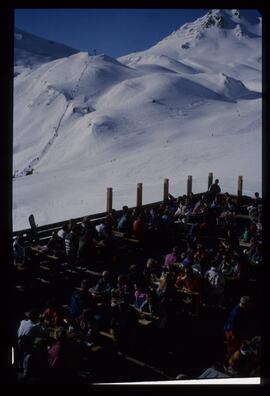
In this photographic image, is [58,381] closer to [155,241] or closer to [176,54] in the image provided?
[155,241]

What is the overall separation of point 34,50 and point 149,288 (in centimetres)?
8149

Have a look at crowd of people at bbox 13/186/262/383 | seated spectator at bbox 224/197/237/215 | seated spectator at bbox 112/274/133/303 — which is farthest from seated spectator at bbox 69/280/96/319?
seated spectator at bbox 224/197/237/215

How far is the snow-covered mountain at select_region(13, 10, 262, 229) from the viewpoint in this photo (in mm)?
20531

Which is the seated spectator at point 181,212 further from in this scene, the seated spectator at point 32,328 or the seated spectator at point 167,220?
the seated spectator at point 32,328

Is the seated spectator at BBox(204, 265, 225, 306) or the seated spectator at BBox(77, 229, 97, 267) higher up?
the seated spectator at BBox(77, 229, 97, 267)

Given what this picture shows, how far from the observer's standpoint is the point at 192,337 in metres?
5.22

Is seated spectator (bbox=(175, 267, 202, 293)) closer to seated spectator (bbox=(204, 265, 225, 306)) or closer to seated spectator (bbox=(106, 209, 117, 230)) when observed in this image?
seated spectator (bbox=(204, 265, 225, 306))

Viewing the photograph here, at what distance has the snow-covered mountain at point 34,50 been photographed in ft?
242

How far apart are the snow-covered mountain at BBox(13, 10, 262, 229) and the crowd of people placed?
844cm

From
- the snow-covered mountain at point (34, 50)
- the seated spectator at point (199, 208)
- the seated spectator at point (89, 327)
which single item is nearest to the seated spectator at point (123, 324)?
the seated spectator at point (89, 327)

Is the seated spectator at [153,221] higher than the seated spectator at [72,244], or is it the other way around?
the seated spectator at [153,221]
